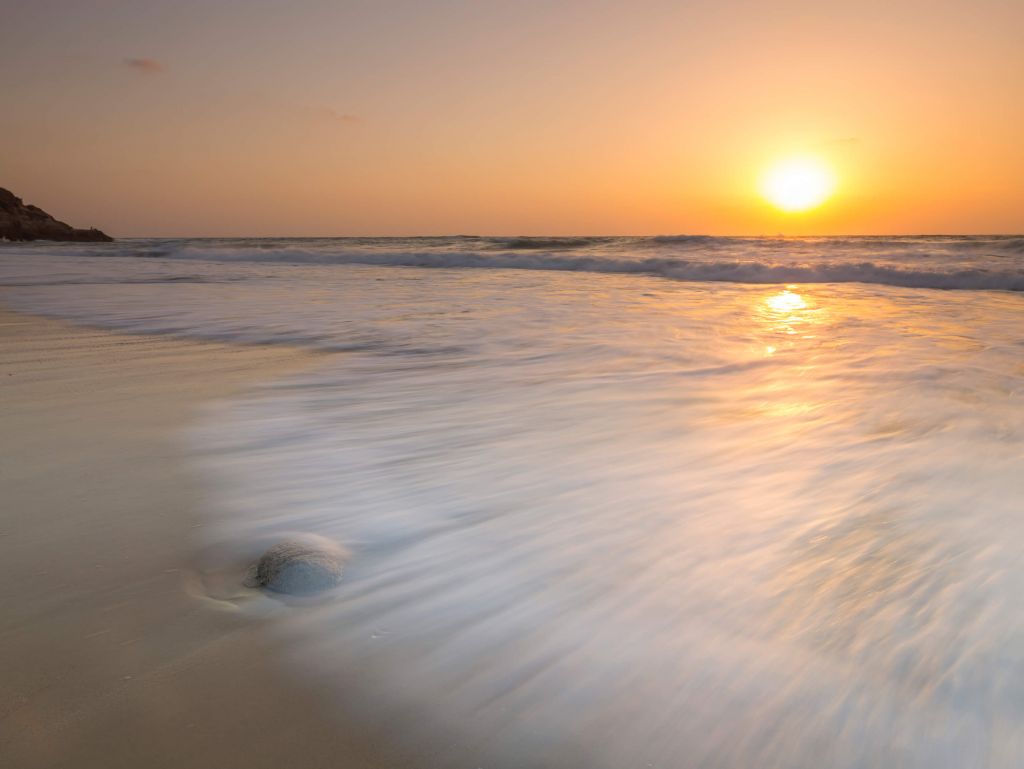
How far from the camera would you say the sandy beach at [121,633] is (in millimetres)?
1035

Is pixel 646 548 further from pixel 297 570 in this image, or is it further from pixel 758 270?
pixel 758 270

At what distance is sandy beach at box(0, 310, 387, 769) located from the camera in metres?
1.04

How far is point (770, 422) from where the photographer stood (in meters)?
2.91

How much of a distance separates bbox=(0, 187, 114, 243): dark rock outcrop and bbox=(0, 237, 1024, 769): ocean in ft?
151

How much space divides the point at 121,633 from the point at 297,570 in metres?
0.36

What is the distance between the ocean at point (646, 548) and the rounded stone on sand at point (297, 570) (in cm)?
5

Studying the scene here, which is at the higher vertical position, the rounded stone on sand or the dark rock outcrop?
the dark rock outcrop

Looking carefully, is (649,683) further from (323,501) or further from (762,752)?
(323,501)

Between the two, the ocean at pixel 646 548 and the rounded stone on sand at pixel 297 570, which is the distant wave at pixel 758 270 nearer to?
the ocean at pixel 646 548

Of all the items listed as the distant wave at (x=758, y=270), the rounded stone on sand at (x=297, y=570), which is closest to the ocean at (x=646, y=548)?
the rounded stone on sand at (x=297, y=570)

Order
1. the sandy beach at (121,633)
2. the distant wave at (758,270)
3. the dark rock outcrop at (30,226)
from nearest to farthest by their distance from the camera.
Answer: the sandy beach at (121,633) → the distant wave at (758,270) → the dark rock outcrop at (30,226)

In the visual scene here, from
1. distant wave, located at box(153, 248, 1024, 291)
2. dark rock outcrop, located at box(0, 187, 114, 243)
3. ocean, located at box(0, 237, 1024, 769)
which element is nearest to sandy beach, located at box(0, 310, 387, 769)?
ocean, located at box(0, 237, 1024, 769)

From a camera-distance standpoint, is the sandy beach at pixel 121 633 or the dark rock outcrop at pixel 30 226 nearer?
the sandy beach at pixel 121 633

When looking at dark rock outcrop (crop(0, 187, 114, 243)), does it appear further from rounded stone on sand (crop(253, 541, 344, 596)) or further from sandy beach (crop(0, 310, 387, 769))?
rounded stone on sand (crop(253, 541, 344, 596))
